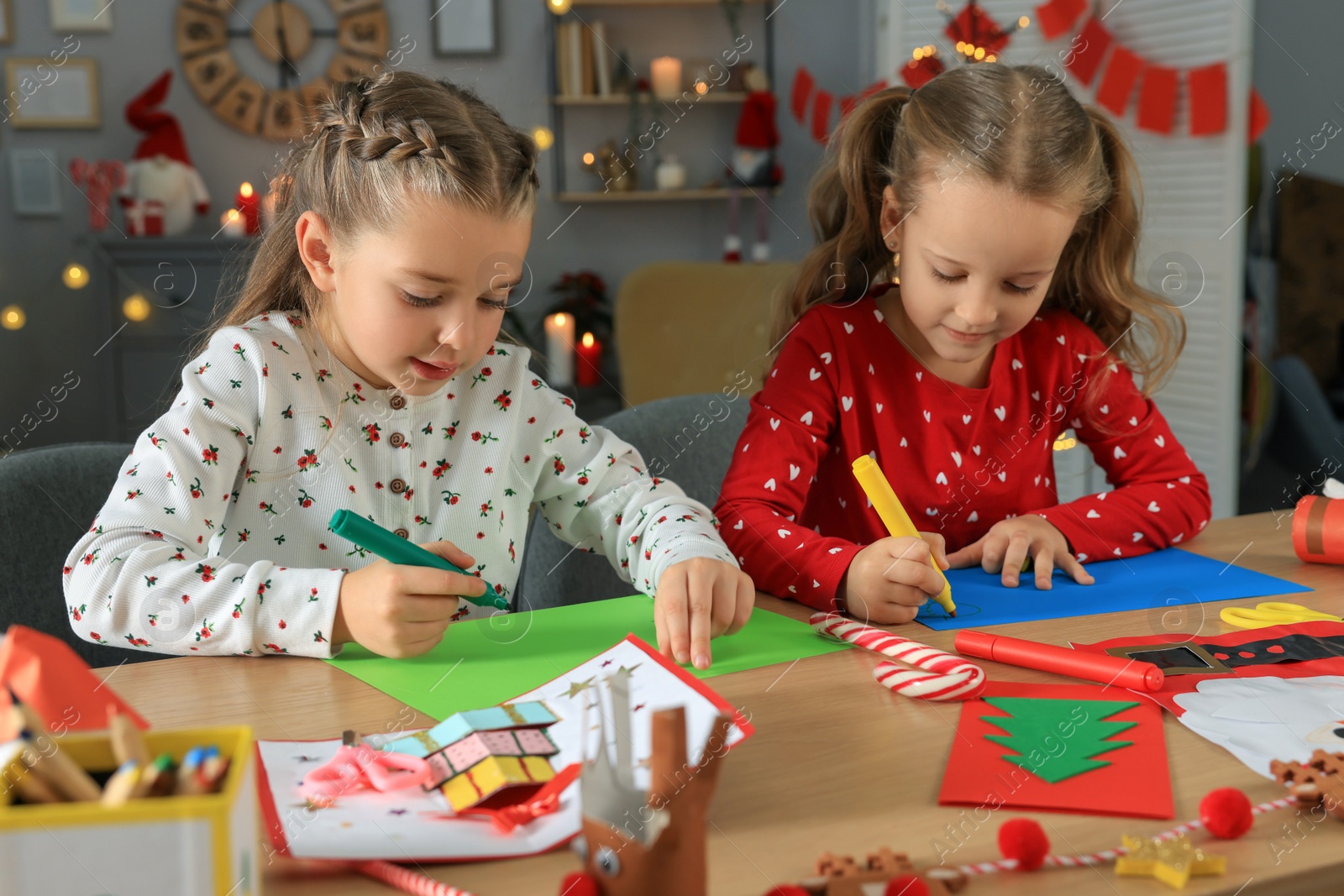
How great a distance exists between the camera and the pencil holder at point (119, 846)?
0.34 metres

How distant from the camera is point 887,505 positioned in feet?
3.01

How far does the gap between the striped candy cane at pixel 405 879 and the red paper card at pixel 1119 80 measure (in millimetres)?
2966

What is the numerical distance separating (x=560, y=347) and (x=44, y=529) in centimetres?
269

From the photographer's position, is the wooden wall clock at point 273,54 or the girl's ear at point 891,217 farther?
the wooden wall clock at point 273,54

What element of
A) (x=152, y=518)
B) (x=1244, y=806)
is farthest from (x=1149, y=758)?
(x=152, y=518)

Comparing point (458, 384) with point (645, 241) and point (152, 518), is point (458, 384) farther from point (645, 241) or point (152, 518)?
point (645, 241)

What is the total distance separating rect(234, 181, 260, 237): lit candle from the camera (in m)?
3.46

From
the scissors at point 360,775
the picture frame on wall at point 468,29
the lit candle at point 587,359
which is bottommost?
the lit candle at point 587,359

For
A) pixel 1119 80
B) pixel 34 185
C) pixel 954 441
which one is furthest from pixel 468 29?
pixel 954 441

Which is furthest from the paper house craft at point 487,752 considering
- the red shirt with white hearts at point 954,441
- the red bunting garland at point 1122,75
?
the red bunting garland at point 1122,75

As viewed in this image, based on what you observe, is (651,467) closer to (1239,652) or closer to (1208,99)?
(1239,652)

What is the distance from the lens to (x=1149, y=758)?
1.97 ft

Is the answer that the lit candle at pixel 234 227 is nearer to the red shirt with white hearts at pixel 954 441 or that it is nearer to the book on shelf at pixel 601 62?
the book on shelf at pixel 601 62

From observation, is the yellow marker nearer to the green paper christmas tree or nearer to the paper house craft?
the green paper christmas tree
